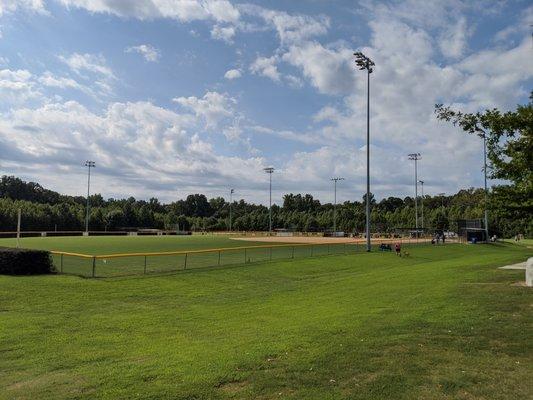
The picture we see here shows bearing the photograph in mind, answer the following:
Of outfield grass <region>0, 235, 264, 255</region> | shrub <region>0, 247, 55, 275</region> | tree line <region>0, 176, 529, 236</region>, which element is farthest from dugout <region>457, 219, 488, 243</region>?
shrub <region>0, 247, 55, 275</region>

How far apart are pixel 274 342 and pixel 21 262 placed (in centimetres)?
1593

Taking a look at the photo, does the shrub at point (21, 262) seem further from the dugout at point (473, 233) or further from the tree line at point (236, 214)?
the tree line at point (236, 214)

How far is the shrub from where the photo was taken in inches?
812

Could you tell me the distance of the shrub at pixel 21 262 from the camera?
20.6 m

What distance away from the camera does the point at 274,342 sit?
8922mm

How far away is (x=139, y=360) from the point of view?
8211 mm

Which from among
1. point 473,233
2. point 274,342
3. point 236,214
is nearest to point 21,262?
point 274,342

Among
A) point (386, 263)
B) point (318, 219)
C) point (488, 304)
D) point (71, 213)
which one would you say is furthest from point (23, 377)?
point (318, 219)

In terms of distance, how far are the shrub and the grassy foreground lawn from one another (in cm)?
264

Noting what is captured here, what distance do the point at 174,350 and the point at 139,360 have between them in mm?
829

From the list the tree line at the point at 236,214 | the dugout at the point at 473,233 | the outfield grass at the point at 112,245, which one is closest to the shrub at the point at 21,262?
the outfield grass at the point at 112,245

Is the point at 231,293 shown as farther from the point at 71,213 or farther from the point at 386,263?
the point at 71,213

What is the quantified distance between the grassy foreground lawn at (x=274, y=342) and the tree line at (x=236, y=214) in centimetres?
9444

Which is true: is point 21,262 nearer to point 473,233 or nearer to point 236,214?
point 473,233
